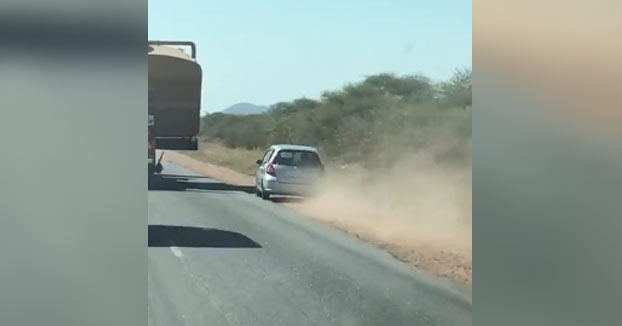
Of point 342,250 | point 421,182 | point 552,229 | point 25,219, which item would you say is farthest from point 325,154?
point 25,219

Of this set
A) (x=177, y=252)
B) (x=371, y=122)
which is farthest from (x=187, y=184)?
(x=371, y=122)

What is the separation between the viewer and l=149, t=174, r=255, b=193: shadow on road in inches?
117

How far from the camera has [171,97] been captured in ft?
9.89

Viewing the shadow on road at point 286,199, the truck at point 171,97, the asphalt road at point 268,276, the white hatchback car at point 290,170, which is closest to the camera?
the truck at point 171,97

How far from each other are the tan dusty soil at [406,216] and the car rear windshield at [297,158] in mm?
117

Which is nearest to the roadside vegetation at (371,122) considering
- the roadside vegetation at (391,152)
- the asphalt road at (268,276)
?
the roadside vegetation at (391,152)

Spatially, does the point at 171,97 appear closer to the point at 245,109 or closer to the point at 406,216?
the point at 245,109

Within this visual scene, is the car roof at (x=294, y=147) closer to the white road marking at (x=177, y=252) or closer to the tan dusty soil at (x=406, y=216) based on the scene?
the tan dusty soil at (x=406, y=216)

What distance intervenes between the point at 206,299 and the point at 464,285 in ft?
2.58

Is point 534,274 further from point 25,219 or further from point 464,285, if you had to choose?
point 25,219

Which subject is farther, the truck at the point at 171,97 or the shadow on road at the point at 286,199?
the shadow on road at the point at 286,199

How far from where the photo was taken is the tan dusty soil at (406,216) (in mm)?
2986

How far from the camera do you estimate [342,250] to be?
364 cm

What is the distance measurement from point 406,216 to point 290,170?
2.00 ft
